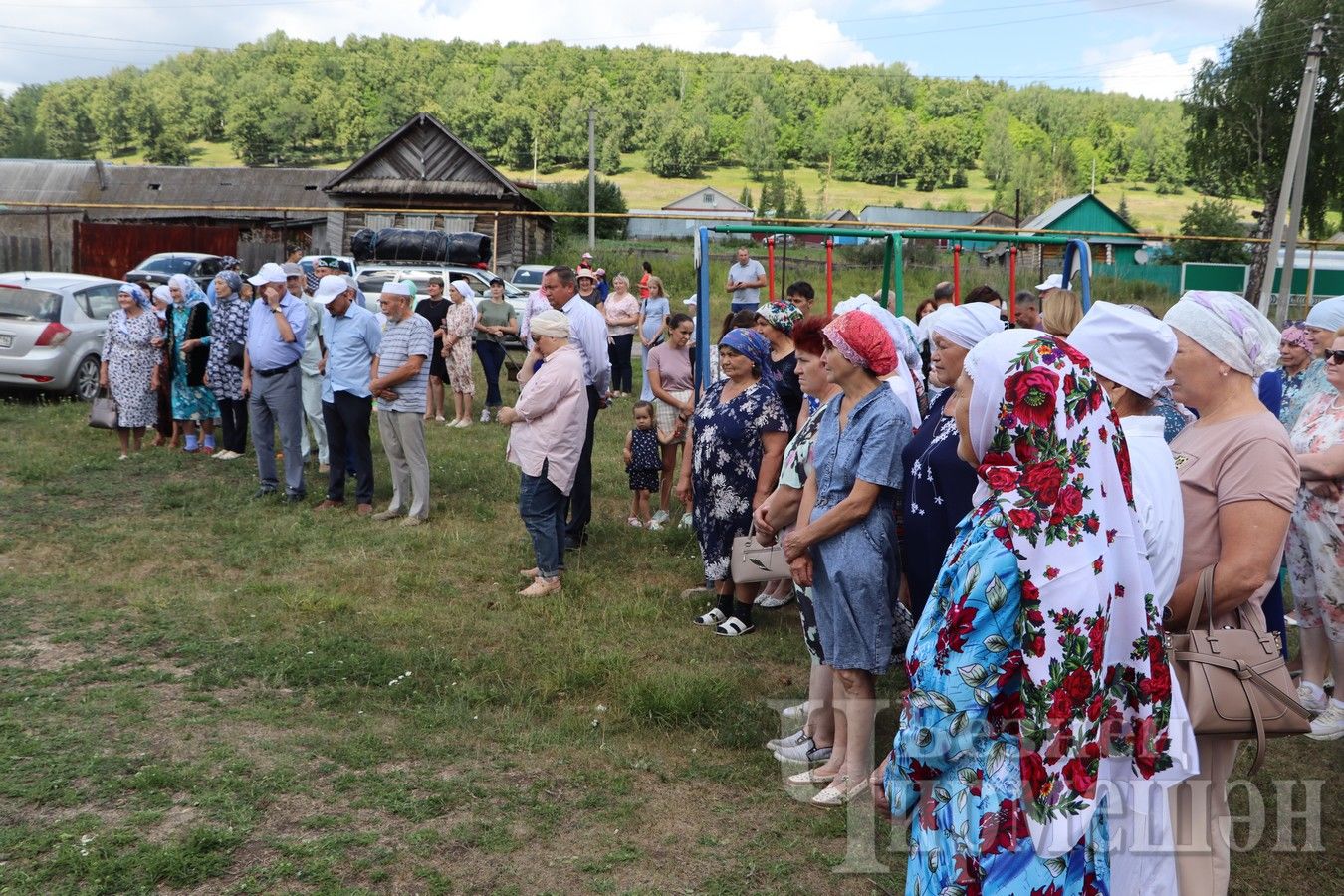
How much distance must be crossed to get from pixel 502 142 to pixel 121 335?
300 ft

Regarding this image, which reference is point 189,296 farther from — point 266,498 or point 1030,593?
point 1030,593

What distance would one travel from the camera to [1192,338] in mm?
3307

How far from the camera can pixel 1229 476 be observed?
10.4 ft

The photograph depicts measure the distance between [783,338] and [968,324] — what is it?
111 inches

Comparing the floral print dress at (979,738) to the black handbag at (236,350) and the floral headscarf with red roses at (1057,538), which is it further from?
the black handbag at (236,350)

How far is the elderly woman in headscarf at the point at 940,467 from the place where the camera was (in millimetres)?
4082

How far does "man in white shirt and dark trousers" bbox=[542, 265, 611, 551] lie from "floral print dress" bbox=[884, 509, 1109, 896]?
528 cm

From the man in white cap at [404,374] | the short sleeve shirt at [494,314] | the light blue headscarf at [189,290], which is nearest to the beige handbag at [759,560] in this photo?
the man in white cap at [404,374]

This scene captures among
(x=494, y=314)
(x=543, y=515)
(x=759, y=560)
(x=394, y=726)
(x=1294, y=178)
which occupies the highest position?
(x=1294, y=178)

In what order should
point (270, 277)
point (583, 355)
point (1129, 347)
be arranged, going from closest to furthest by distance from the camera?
1. point (1129, 347)
2. point (583, 355)
3. point (270, 277)

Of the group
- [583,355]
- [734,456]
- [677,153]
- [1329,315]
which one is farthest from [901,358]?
[677,153]

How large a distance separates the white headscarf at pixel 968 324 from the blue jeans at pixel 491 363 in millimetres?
10465

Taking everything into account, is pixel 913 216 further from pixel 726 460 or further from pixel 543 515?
pixel 726 460

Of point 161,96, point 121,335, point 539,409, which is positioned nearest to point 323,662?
point 539,409
